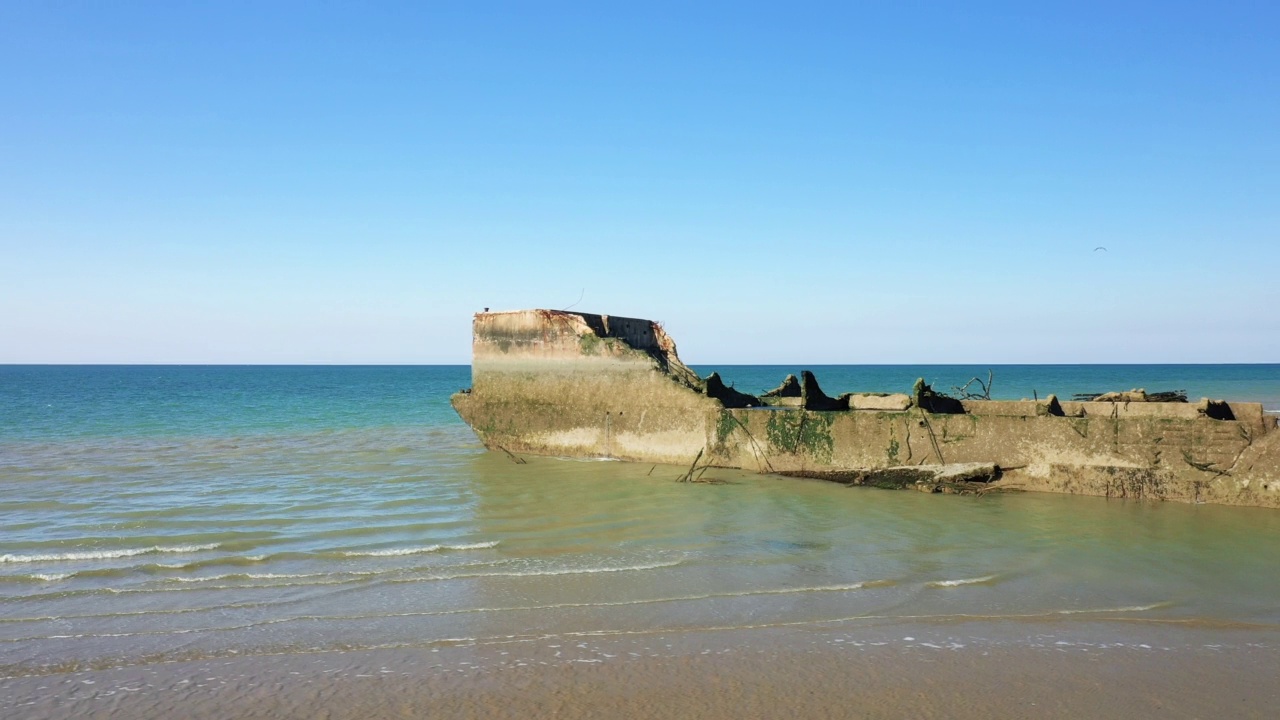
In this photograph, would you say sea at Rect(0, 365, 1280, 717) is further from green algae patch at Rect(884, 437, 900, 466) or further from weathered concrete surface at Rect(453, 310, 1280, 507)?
green algae patch at Rect(884, 437, 900, 466)

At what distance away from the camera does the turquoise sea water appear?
192 inches

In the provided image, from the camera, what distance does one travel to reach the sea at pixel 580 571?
4594 millimetres

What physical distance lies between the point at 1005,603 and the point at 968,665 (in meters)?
1.26

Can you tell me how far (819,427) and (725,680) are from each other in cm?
662

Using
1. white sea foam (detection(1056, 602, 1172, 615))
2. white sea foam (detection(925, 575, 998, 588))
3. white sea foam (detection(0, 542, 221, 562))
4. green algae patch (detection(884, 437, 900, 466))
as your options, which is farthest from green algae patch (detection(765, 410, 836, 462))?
white sea foam (detection(0, 542, 221, 562))

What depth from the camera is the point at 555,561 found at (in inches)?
253

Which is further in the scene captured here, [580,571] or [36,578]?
[580,571]

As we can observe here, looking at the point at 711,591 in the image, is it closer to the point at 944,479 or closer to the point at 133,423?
the point at 944,479

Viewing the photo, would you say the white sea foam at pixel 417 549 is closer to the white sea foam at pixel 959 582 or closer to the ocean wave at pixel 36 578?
the ocean wave at pixel 36 578

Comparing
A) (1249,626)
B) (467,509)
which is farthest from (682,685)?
(467,509)

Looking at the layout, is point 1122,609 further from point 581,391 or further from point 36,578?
point 581,391

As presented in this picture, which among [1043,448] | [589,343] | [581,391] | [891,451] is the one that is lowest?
[891,451]

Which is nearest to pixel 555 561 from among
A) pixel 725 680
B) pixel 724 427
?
pixel 725 680

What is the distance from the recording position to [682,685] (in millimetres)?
3982
